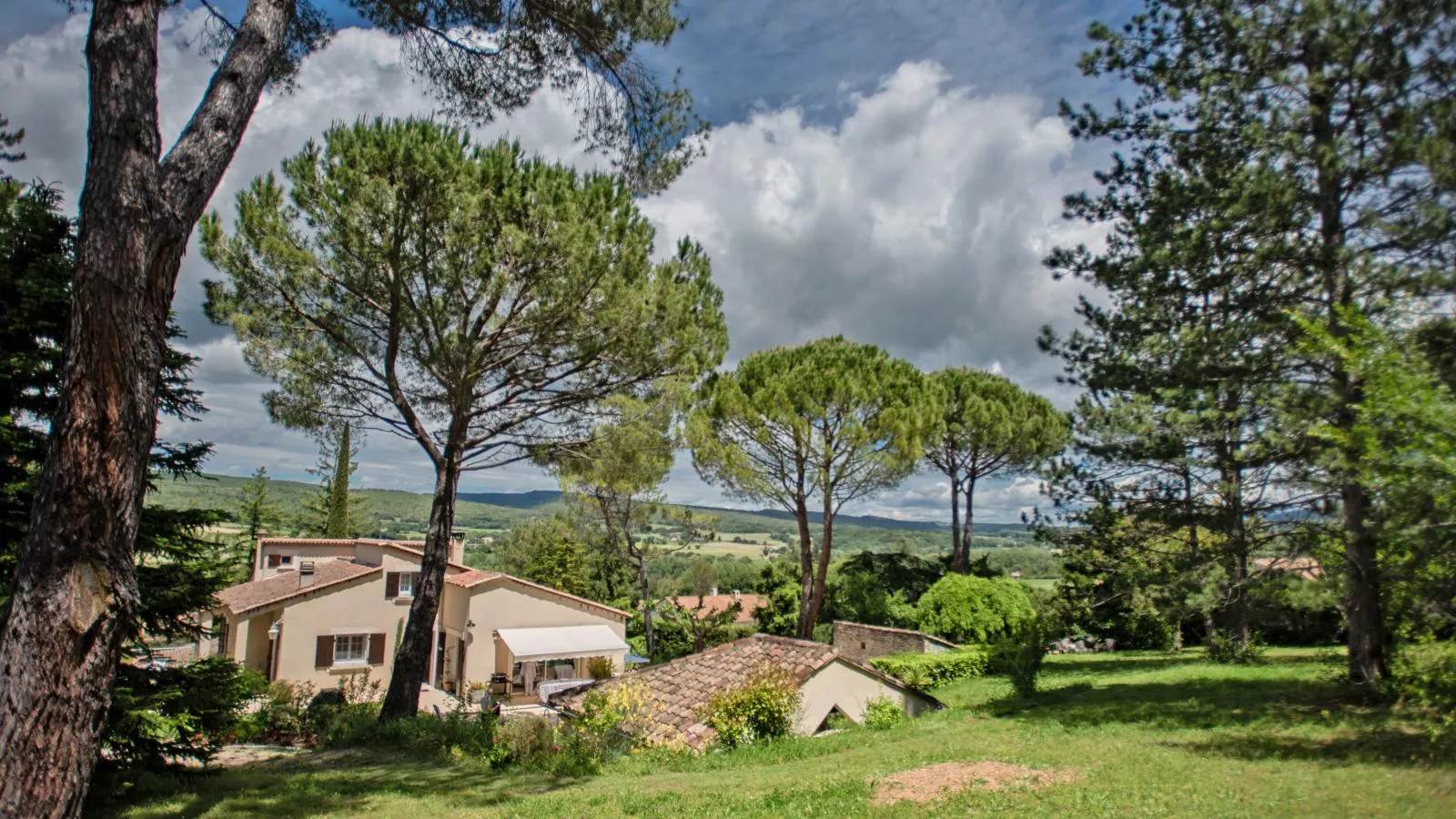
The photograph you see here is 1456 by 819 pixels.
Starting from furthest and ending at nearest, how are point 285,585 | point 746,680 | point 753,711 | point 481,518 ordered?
point 481,518
point 285,585
point 746,680
point 753,711

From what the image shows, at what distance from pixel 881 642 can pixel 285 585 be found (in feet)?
58.7

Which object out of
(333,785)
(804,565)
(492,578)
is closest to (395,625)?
(492,578)

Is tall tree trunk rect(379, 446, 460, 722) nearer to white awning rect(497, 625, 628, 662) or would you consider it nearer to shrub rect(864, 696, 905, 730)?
shrub rect(864, 696, 905, 730)

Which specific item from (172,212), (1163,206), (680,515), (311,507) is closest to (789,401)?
(680,515)

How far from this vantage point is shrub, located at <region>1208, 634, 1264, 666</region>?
16250 millimetres

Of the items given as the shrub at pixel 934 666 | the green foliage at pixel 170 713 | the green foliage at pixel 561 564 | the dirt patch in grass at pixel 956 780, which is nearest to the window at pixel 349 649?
the green foliage at pixel 561 564

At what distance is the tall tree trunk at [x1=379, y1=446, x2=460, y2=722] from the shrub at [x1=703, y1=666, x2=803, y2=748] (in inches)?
181

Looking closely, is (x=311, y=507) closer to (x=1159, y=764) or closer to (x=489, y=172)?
(x=489, y=172)

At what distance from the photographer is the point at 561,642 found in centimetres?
2266

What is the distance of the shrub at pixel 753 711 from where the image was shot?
448 inches

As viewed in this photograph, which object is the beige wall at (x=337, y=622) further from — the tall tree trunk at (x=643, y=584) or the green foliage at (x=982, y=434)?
the green foliage at (x=982, y=434)

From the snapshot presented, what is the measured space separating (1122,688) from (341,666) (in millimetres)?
19902

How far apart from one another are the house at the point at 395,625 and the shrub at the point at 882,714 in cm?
1150

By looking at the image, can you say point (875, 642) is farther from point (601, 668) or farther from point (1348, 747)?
point (1348, 747)
